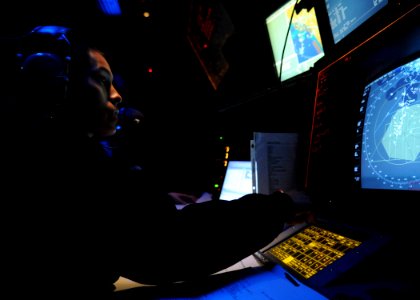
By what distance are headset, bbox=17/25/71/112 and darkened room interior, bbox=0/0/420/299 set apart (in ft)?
0.22

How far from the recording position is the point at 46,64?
81cm

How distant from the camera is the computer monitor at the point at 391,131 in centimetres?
62

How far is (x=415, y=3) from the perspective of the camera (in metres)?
0.61

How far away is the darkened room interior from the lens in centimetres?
71

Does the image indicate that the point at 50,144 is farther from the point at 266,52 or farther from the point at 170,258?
the point at 266,52

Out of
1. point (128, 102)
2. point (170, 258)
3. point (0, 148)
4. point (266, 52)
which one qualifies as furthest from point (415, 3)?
point (128, 102)

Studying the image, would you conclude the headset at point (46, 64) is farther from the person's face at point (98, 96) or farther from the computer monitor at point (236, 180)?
the computer monitor at point (236, 180)

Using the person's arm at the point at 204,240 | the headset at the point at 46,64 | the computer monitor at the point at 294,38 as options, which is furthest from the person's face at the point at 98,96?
the computer monitor at the point at 294,38

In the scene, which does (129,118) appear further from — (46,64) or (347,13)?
(347,13)

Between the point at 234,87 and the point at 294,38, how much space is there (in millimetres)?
841

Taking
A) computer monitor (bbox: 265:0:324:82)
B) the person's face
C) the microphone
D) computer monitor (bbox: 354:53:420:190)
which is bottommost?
computer monitor (bbox: 354:53:420:190)

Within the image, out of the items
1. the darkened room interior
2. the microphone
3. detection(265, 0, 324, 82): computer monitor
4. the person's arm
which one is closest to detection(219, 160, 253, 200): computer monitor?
the darkened room interior

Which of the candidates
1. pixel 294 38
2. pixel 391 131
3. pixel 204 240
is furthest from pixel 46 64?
pixel 294 38

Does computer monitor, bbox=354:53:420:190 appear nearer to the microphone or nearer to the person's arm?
the person's arm
